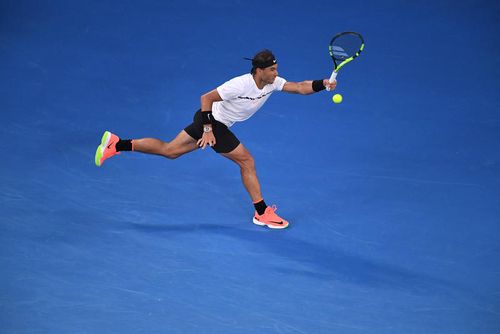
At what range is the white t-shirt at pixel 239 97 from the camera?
877 cm

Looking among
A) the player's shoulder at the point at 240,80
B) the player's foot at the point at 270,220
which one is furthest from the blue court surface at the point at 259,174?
the player's shoulder at the point at 240,80

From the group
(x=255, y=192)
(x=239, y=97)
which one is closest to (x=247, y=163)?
(x=255, y=192)

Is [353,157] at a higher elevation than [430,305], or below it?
higher

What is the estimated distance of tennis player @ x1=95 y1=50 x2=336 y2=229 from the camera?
8750 mm

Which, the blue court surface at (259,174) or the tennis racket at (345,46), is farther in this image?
the tennis racket at (345,46)

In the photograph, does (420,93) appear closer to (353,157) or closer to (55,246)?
(353,157)

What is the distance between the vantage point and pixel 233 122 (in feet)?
30.3

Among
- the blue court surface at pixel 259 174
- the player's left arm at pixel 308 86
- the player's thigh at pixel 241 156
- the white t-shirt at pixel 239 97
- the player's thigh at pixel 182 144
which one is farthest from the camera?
the player's thigh at pixel 182 144

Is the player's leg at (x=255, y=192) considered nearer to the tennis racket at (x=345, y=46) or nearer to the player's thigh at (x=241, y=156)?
the player's thigh at (x=241, y=156)

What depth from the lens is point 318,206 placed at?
9648 millimetres

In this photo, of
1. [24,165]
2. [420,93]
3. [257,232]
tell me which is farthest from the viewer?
[420,93]

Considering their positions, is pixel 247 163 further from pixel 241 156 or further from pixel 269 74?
pixel 269 74

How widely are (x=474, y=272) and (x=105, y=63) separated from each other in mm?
5884

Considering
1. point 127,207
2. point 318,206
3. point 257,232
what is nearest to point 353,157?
point 318,206
